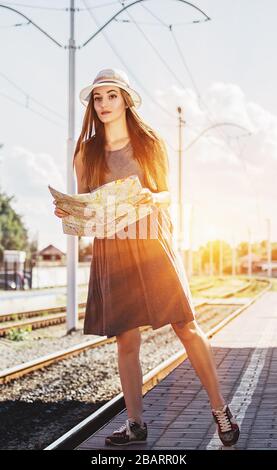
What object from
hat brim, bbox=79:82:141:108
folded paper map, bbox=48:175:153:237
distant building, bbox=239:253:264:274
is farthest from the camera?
distant building, bbox=239:253:264:274

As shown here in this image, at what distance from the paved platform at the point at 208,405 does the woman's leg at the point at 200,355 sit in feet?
1.27

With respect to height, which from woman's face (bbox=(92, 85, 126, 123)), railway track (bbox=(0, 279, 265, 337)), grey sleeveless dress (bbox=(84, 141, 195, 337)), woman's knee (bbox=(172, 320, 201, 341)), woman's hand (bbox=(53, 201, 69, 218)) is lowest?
railway track (bbox=(0, 279, 265, 337))

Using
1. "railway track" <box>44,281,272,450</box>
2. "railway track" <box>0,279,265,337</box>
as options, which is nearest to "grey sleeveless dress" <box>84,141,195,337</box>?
"railway track" <box>44,281,272,450</box>

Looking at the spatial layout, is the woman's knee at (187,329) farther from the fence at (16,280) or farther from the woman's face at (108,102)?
the fence at (16,280)

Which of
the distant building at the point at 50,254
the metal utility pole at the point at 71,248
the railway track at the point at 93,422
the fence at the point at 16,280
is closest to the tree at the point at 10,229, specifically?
the distant building at the point at 50,254

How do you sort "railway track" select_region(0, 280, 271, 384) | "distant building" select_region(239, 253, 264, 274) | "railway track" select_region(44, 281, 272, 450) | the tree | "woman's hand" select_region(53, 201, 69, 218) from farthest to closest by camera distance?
"distant building" select_region(239, 253, 264, 274) < the tree < "railway track" select_region(0, 280, 271, 384) < "railway track" select_region(44, 281, 272, 450) < "woman's hand" select_region(53, 201, 69, 218)

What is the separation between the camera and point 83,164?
4949 mm

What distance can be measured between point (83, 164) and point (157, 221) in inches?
20.6

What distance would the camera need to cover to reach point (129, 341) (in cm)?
497

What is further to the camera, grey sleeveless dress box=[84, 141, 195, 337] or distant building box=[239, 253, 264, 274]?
distant building box=[239, 253, 264, 274]

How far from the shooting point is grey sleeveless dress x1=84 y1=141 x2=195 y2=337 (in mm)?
4812

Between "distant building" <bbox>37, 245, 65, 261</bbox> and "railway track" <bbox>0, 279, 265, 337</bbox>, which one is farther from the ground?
"distant building" <bbox>37, 245, 65, 261</bbox>

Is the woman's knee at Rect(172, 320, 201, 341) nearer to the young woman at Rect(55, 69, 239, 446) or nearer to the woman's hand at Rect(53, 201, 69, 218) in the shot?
the young woman at Rect(55, 69, 239, 446)
